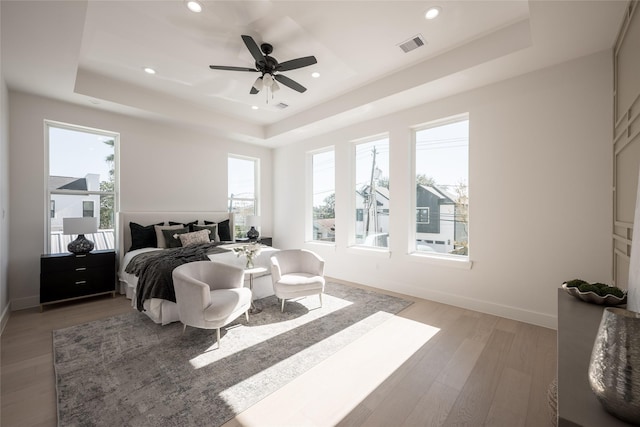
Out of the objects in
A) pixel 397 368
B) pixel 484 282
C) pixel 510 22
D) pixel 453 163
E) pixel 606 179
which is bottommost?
pixel 397 368

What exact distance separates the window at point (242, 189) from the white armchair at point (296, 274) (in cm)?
232

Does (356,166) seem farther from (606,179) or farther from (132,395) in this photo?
(132,395)

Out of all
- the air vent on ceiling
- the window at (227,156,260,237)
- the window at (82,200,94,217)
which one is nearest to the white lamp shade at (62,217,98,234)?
the window at (82,200,94,217)

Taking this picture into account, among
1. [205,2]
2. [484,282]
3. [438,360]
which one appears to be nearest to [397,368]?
[438,360]

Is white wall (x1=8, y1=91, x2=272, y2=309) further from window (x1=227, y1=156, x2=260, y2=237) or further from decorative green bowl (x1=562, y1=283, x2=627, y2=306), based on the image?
decorative green bowl (x1=562, y1=283, x2=627, y2=306)

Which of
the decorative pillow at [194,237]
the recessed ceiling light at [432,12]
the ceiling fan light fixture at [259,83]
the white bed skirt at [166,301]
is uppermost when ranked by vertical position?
the recessed ceiling light at [432,12]

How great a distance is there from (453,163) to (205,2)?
3.55 metres

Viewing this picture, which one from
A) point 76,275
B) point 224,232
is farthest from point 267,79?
point 76,275

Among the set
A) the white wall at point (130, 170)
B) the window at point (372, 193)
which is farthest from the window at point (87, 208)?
the window at point (372, 193)

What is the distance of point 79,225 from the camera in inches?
147

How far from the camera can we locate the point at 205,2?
2.43 m

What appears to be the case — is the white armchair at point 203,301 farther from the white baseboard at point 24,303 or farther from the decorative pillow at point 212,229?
the white baseboard at point 24,303

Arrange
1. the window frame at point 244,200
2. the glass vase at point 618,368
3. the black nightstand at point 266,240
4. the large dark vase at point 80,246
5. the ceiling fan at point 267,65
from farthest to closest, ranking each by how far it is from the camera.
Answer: the black nightstand at point 266,240 → the window frame at point 244,200 → the large dark vase at point 80,246 → the ceiling fan at point 267,65 → the glass vase at point 618,368

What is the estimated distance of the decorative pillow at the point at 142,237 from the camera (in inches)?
170
